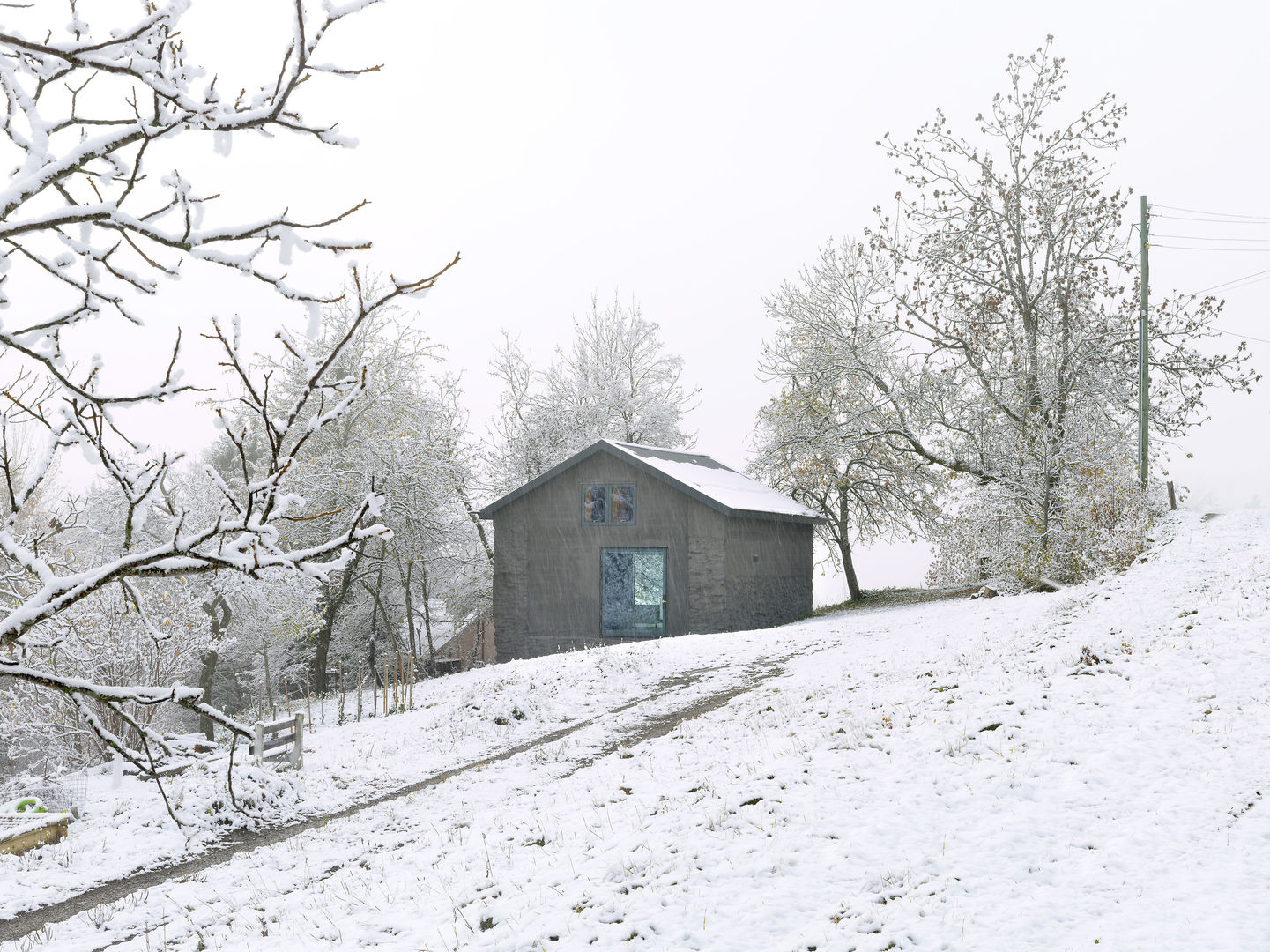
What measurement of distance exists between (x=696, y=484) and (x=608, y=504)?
2.55m

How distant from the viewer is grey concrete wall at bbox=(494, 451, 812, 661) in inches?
935

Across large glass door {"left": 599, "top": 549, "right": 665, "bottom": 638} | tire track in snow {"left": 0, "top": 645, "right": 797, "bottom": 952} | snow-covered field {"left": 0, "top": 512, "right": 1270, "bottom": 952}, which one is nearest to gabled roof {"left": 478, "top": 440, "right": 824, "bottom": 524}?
large glass door {"left": 599, "top": 549, "right": 665, "bottom": 638}

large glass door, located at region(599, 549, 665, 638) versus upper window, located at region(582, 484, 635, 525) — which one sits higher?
upper window, located at region(582, 484, 635, 525)

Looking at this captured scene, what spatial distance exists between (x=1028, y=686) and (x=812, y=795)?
10.9 ft

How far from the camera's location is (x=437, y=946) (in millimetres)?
5676

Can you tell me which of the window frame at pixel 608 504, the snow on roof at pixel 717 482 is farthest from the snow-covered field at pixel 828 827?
the window frame at pixel 608 504

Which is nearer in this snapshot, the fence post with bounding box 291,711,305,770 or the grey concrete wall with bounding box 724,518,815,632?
the fence post with bounding box 291,711,305,770

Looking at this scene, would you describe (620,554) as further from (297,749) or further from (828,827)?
(828,827)

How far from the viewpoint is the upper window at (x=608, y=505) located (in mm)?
24500

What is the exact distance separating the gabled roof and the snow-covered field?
10992 mm

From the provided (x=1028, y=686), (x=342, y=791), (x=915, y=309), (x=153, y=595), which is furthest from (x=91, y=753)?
(x=915, y=309)

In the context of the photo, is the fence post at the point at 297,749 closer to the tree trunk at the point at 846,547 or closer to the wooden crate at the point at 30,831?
the wooden crate at the point at 30,831

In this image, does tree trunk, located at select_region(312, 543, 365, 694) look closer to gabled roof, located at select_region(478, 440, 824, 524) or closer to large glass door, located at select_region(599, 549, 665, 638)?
gabled roof, located at select_region(478, 440, 824, 524)

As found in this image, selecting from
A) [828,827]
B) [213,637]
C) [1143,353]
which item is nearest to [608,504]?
[213,637]
